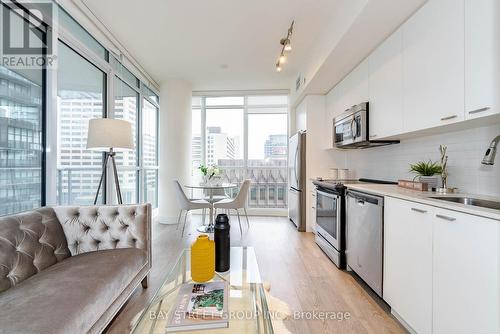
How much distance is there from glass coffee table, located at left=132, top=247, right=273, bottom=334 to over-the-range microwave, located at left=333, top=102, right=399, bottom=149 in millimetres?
1818


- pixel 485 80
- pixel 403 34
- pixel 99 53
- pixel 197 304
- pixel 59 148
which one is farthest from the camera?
pixel 99 53

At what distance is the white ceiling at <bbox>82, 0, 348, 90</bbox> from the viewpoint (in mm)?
2402

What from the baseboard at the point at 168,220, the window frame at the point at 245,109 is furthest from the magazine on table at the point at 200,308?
the window frame at the point at 245,109

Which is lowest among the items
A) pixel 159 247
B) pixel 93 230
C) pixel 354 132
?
pixel 159 247

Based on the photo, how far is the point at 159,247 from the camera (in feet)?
9.98

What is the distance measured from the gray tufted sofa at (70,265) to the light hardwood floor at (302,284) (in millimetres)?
412

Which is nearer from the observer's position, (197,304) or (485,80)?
(197,304)

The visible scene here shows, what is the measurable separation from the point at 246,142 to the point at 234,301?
13.3 feet

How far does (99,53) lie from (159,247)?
2.65 m

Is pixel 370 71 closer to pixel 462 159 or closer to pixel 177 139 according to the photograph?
pixel 462 159

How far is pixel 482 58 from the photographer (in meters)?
1.26

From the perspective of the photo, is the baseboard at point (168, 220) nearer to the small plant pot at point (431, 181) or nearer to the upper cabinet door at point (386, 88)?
the upper cabinet door at point (386, 88)

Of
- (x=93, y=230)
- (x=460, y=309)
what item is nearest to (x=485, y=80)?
(x=460, y=309)

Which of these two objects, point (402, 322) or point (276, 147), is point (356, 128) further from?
point (276, 147)
